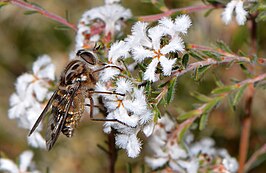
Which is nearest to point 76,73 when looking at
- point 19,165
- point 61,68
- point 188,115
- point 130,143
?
point 130,143

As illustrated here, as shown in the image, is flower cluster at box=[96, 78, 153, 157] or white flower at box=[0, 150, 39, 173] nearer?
flower cluster at box=[96, 78, 153, 157]

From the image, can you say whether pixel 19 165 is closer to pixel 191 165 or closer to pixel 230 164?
pixel 191 165

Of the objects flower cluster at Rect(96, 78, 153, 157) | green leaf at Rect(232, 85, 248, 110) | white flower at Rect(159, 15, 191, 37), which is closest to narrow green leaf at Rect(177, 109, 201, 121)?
green leaf at Rect(232, 85, 248, 110)

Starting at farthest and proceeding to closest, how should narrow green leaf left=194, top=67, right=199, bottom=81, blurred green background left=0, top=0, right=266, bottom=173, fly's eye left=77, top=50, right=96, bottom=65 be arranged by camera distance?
blurred green background left=0, top=0, right=266, bottom=173, fly's eye left=77, top=50, right=96, bottom=65, narrow green leaf left=194, top=67, right=199, bottom=81

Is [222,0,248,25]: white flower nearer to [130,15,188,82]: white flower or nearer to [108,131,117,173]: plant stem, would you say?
[130,15,188,82]: white flower

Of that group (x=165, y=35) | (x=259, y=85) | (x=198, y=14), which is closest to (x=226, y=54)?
(x=259, y=85)

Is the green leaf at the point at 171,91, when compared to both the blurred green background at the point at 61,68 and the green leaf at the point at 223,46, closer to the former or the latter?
the green leaf at the point at 223,46

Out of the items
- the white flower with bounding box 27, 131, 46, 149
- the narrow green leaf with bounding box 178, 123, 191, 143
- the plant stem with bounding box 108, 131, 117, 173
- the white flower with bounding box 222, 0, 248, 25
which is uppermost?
the white flower with bounding box 222, 0, 248, 25
